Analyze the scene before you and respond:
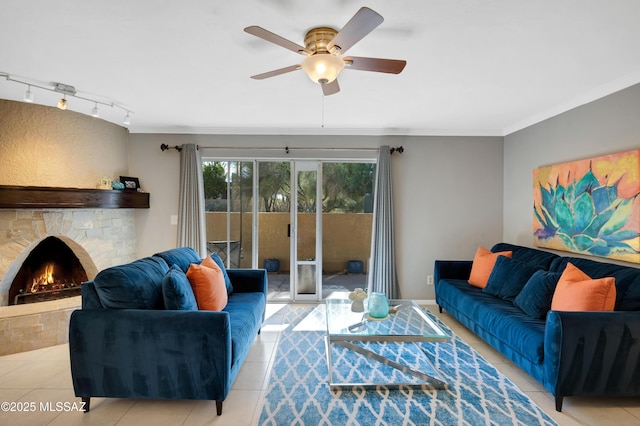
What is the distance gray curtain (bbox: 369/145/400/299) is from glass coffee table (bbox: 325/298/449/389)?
4.00 ft

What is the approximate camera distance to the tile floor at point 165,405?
1921 millimetres

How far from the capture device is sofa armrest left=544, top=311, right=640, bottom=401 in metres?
1.93

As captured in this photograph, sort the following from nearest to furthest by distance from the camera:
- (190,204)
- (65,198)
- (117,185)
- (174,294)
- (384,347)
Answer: (174,294), (384,347), (65,198), (117,185), (190,204)

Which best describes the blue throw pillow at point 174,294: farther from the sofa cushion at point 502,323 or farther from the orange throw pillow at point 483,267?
the orange throw pillow at point 483,267

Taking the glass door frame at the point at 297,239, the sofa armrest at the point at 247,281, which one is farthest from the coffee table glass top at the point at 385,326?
the glass door frame at the point at 297,239

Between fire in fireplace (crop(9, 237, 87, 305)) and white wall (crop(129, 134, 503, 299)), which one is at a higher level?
white wall (crop(129, 134, 503, 299))

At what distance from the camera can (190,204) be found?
4113 mm

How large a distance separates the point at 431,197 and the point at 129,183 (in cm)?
412

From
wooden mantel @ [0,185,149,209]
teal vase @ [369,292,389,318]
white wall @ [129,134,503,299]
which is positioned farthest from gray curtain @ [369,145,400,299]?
wooden mantel @ [0,185,149,209]

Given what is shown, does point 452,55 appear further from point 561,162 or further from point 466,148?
point 466,148

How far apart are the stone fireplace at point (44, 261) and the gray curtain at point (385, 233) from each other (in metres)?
3.43

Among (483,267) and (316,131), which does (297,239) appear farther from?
(483,267)

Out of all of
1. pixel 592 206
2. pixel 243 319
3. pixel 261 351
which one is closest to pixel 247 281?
pixel 261 351

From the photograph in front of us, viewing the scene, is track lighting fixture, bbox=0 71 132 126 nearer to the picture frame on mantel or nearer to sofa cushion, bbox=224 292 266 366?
the picture frame on mantel
